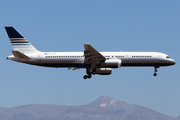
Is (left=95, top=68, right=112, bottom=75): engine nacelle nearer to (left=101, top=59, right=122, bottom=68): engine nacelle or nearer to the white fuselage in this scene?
(left=101, top=59, right=122, bottom=68): engine nacelle

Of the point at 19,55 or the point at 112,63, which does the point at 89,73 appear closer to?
the point at 112,63

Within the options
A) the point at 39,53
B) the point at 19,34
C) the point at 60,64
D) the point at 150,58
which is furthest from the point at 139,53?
the point at 19,34

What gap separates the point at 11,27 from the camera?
7631 centimetres

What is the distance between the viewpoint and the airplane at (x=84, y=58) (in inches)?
2849

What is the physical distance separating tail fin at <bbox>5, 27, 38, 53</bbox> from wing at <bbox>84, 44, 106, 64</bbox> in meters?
13.5

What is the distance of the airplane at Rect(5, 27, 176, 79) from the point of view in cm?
7238

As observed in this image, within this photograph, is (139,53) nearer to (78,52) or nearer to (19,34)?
(78,52)

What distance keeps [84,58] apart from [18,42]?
662 inches

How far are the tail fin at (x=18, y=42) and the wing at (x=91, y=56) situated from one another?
13489 millimetres

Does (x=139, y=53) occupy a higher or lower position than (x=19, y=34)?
lower

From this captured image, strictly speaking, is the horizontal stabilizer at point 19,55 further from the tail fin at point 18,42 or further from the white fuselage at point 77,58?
the tail fin at point 18,42

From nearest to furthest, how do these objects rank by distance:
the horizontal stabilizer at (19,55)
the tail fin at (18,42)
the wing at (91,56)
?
the wing at (91,56) → the horizontal stabilizer at (19,55) → the tail fin at (18,42)

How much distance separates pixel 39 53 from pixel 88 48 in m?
13.0

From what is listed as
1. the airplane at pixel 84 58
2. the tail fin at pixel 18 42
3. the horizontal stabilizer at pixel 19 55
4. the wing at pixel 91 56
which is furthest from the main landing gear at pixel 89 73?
the horizontal stabilizer at pixel 19 55
